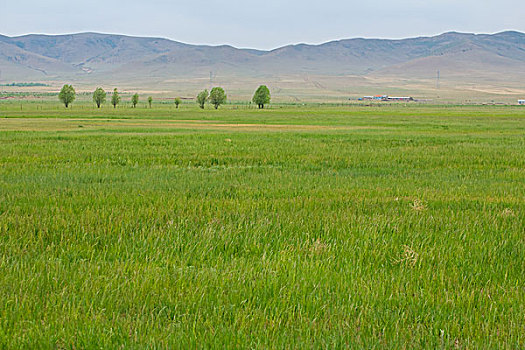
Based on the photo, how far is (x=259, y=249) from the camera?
823 cm

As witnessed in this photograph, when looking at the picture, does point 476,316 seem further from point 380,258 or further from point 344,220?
point 344,220

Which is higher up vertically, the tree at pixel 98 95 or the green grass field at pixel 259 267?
the tree at pixel 98 95

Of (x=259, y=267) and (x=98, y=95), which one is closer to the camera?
(x=259, y=267)

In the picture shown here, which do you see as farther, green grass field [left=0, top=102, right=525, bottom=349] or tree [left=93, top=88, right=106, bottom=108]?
tree [left=93, top=88, right=106, bottom=108]

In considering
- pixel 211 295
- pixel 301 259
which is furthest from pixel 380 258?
pixel 211 295

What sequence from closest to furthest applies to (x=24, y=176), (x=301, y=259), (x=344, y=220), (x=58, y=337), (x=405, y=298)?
1. (x=58, y=337)
2. (x=405, y=298)
3. (x=301, y=259)
4. (x=344, y=220)
5. (x=24, y=176)

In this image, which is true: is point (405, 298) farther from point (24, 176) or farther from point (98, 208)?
point (24, 176)

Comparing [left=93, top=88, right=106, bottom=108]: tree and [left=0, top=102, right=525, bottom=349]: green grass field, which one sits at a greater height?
[left=93, top=88, right=106, bottom=108]: tree

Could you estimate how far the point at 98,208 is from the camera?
10.9m

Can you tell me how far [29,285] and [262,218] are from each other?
467 cm

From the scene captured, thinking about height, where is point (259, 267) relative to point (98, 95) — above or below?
below

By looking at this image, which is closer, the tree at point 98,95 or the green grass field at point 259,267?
the green grass field at point 259,267

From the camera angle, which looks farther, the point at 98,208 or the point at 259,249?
the point at 98,208

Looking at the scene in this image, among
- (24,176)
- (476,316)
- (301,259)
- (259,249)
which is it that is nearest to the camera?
(476,316)
